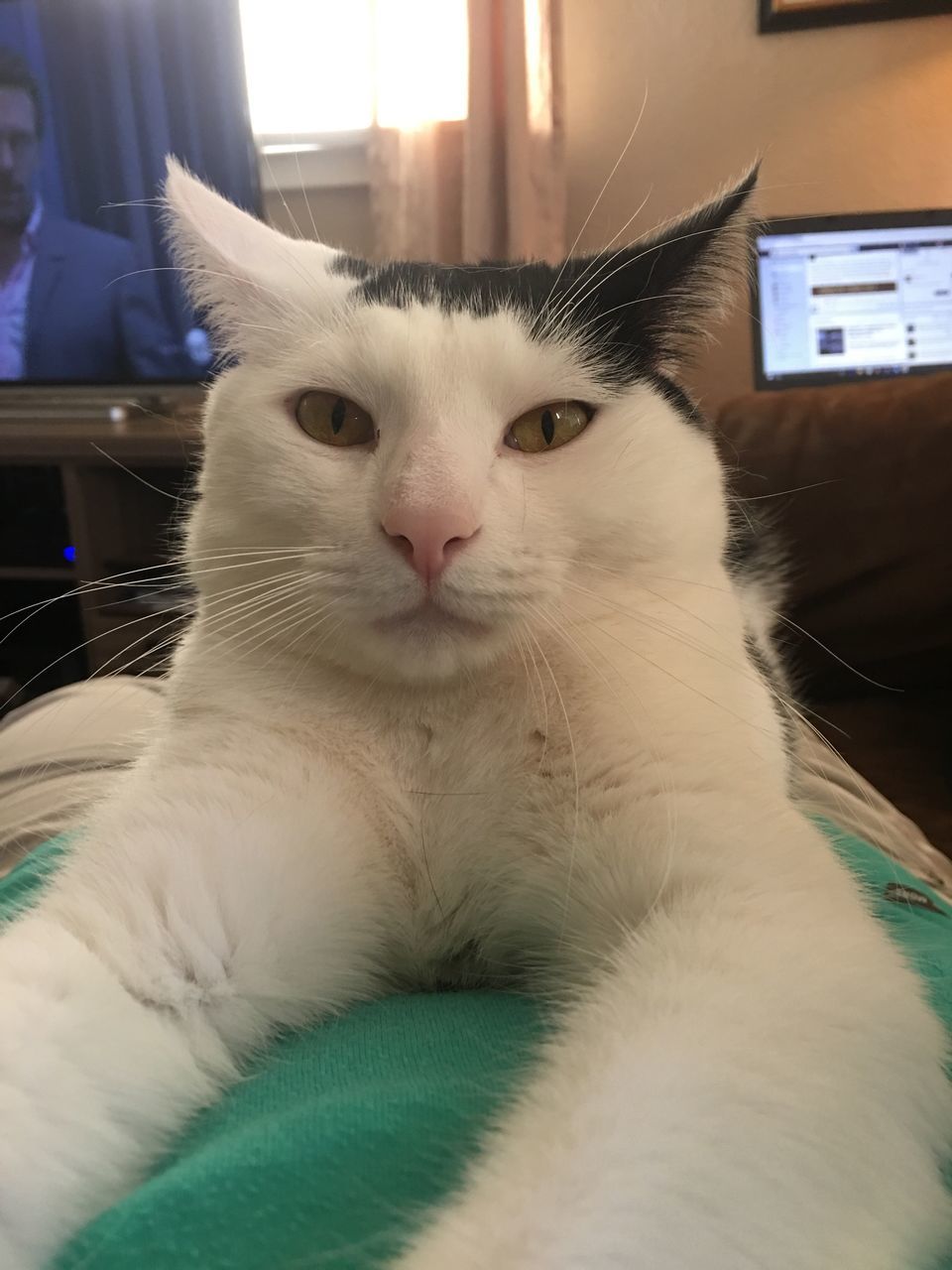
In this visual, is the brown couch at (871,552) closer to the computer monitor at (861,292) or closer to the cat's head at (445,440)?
the computer monitor at (861,292)

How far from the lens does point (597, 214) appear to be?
2.47m

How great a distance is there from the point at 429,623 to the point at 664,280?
1.21 ft

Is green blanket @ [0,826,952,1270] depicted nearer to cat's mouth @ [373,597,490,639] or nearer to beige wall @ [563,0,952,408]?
cat's mouth @ [373,597,490,639]

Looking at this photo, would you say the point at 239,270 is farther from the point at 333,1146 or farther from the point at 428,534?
the point at 333,1146

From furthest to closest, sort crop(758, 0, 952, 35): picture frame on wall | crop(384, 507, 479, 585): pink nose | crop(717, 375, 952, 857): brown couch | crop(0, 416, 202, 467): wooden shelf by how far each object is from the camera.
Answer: crop(758, 0, 952, 35): picture frame on wall, crop(0, 416, 202, 467): wooden shelf, crop(717, 375, 952, 857): brown couch, crop(384, 507, 479, 585): pink nose

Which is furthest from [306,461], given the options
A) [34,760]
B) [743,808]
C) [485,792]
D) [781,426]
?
[781,426]

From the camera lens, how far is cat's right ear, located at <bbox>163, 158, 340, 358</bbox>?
712mm

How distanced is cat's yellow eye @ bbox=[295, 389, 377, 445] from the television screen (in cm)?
171

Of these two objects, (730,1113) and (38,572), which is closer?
(730,1113)

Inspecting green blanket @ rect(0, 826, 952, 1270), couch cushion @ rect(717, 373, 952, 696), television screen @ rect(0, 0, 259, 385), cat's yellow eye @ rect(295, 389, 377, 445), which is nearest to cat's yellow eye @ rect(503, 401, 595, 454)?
cat's yellow eye @ rect(295, 389, 377, 445)

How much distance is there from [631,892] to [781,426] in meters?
1.18

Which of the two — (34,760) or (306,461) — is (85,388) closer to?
(34,760)

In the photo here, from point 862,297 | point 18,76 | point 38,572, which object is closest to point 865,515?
point 862,297

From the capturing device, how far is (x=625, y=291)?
0.72 metres
